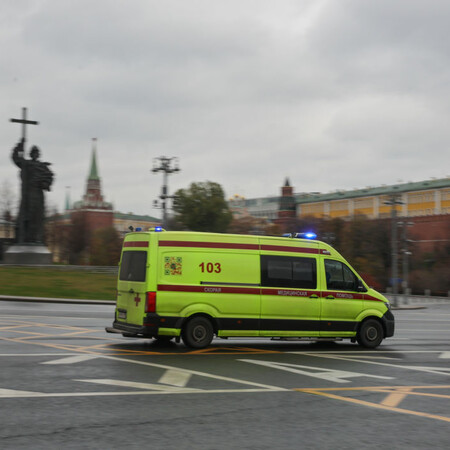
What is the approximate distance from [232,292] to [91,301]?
1765cm

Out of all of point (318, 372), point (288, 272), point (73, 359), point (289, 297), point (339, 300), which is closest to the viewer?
point (318, 372)

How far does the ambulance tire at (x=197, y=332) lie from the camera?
13180 millimetres

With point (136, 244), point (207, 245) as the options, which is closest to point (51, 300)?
point (136, 244)

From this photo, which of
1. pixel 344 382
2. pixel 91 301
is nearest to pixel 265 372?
pixel 344 382

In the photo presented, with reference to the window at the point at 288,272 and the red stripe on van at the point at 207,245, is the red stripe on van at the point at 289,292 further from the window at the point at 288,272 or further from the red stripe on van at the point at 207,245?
the red stripe on van at the point at 207,245

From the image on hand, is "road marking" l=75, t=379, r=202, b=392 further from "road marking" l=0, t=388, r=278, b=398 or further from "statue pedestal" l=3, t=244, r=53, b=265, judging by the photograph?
"statue pedestal" l=3, t=244, r=53, b=265

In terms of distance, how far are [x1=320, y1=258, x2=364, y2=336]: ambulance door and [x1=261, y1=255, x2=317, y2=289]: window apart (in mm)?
348

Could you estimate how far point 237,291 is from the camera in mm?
13680

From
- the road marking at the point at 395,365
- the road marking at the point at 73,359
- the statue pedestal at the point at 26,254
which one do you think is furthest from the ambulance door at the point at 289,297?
the statue pedestal at the point at 26,254

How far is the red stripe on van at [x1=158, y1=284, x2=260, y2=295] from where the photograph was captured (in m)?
13.1

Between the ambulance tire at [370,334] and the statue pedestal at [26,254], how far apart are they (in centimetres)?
3199

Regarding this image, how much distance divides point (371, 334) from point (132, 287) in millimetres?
5377

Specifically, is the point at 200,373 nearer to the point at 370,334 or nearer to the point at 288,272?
the point at 288,272

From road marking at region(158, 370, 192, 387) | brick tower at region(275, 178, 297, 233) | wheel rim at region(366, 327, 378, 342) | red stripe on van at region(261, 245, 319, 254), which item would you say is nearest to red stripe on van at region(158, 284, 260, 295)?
red stripe on van at region(261, 245, 319, 254)
